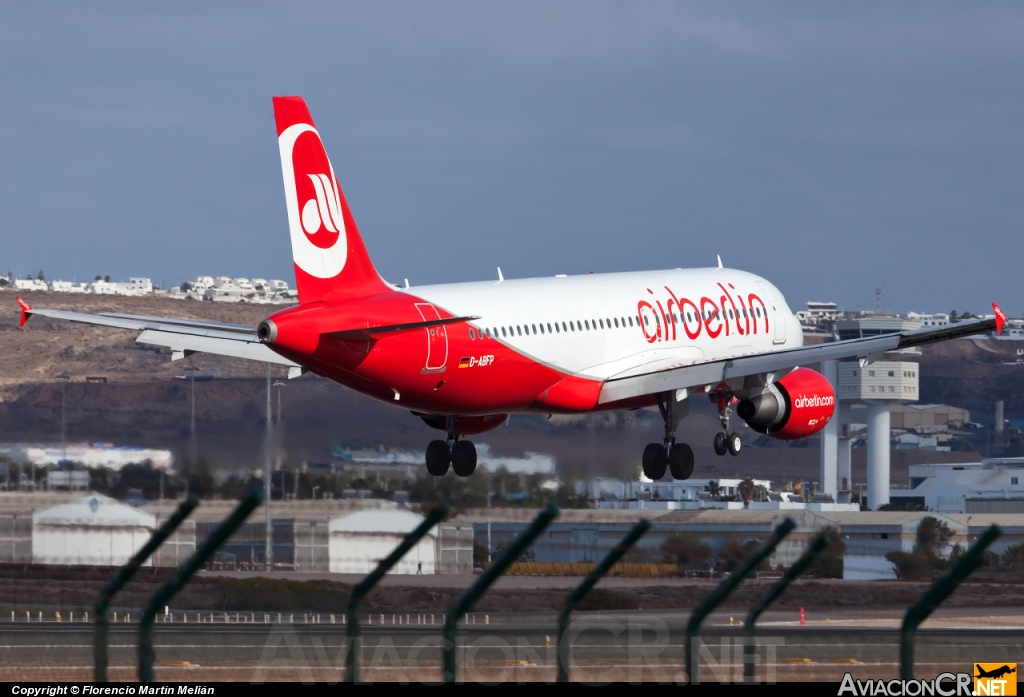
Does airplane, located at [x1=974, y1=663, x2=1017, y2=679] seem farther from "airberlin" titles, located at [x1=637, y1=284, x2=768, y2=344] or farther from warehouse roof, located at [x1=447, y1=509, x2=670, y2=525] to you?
"airberlin" titles, located at [x1=637, y1=284, x2=768, y2=344]

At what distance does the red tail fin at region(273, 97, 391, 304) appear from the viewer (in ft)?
113

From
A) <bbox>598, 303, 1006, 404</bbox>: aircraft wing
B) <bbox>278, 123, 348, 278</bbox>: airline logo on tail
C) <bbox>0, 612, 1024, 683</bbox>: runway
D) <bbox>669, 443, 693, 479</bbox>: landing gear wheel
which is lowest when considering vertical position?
<bbox>0, 612, 1024, 683</bbox>: runway

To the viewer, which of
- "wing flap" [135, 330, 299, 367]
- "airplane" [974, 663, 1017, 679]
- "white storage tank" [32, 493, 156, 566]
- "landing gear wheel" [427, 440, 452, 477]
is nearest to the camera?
"airplane" [974, 663, 1017, 679]

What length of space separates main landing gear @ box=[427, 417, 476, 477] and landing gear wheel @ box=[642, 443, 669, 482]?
17.7ft

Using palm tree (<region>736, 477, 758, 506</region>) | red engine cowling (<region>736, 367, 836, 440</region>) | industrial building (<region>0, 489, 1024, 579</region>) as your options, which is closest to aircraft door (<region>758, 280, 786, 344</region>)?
red engine cowling (<region>736, 367, 836, 440</region>)

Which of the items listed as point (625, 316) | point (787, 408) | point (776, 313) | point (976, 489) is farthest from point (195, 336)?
point (976, 489)

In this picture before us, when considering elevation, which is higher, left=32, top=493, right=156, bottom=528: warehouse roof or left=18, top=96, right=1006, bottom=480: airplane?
left=18, top=96, right=1006, bottom=480: airplane

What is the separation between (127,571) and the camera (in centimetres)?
1536

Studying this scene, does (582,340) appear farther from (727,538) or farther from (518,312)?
(727,538)

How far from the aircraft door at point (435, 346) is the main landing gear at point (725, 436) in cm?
1114

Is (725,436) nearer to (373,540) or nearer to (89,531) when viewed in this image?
(89,531)

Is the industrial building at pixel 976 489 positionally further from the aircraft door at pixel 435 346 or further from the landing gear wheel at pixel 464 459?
the aircraft door at pixel 435 346

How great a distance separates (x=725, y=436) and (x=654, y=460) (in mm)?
2320

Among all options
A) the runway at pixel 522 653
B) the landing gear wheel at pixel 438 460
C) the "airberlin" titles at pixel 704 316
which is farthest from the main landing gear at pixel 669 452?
the runway at pixel 522 653
